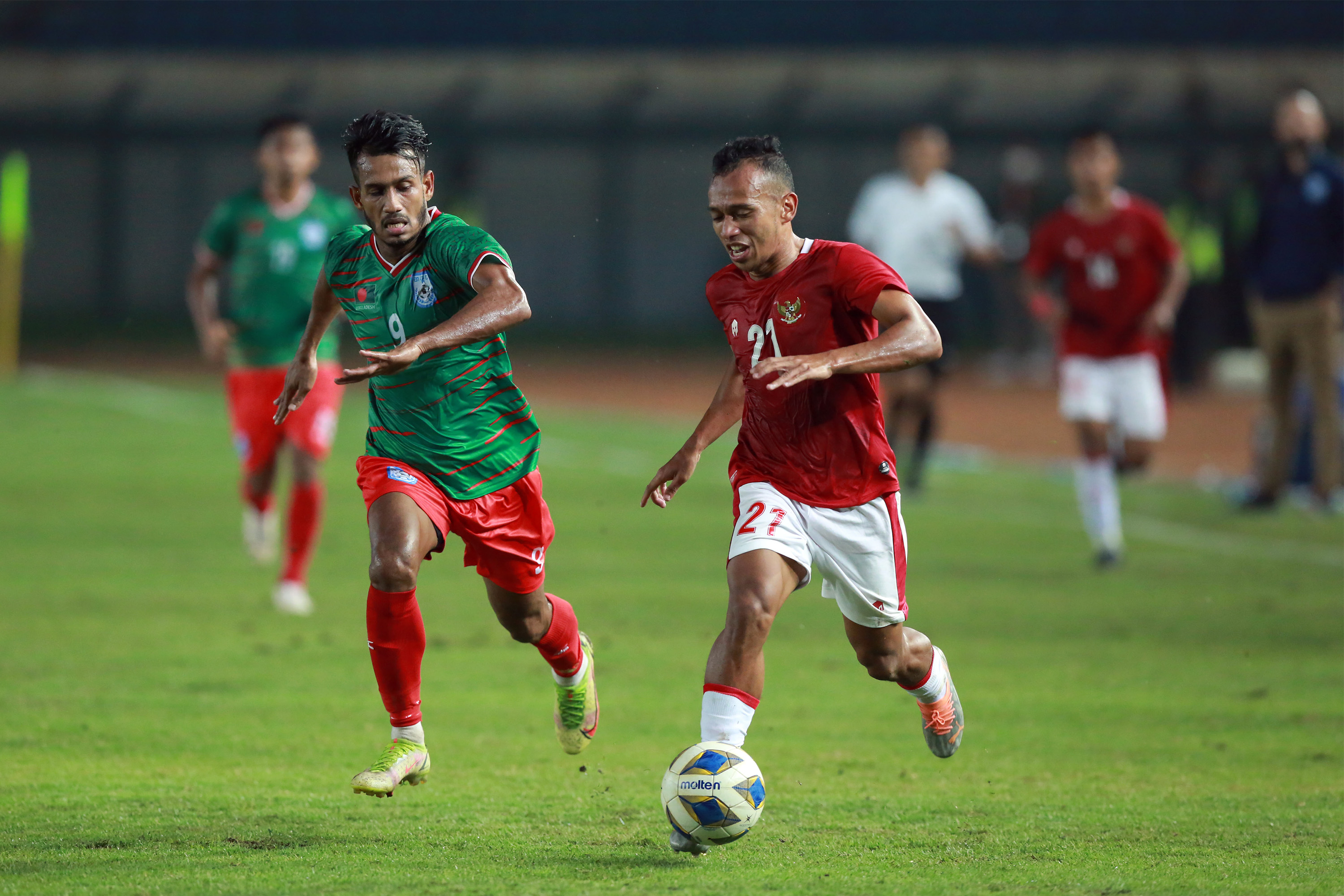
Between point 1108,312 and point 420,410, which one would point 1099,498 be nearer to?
point 1108,312

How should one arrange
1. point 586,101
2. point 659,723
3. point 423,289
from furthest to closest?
point 586,101 → point 659,723 → point 423,289

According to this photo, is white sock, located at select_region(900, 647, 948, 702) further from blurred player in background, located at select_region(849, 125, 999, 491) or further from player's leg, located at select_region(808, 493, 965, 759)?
blurred player in background, located at select_region(849, 125, 999, 491)

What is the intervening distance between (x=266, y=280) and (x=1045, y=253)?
483 cm

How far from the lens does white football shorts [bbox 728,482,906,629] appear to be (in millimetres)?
4840

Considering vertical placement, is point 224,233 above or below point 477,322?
above

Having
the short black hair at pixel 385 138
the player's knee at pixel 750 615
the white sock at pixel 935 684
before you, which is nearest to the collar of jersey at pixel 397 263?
the short black hair at pixel 385 138

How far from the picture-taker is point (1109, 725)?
641 centimetres

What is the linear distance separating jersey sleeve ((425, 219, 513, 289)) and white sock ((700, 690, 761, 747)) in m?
1.43

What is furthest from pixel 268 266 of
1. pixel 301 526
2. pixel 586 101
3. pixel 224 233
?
pixel 586 101

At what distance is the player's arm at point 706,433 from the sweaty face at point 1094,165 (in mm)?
5629

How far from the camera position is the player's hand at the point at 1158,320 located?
1033 cm

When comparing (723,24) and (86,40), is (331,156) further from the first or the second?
(723,24)

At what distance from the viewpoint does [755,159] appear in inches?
191

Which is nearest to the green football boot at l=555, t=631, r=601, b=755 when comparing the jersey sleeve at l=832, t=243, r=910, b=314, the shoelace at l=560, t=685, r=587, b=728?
the shoelace at l=560, t=685, r=587, b=728
